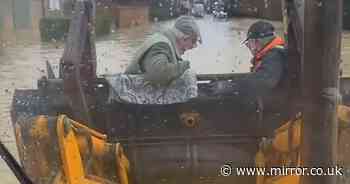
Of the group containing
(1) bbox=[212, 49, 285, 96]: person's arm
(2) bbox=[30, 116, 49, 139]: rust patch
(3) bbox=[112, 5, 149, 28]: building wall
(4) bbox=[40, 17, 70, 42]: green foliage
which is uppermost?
(3) bbox=[112, 5, 149, 28]: building wall

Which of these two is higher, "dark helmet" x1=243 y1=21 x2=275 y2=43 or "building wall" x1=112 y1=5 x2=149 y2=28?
"building wall" x1=112 y1=5 x2=149 y2=28

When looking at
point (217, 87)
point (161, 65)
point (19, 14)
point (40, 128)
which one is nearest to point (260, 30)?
point (217, 87)

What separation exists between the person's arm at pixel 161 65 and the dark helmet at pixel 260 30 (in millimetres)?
293

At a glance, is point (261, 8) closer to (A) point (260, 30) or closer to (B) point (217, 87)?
(A) point (260, 30)

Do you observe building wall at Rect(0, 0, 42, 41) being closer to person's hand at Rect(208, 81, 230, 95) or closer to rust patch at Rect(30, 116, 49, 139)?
rust patch at Rect(30, 116, 49, 139)

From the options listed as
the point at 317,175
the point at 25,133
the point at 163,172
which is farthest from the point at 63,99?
the point at 317,175

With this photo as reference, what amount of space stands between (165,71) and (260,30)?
0.41m

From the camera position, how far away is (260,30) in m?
2.33

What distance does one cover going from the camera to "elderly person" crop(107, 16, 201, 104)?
7.06 feet

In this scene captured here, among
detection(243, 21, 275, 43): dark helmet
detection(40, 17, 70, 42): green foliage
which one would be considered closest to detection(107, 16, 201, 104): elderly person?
detection(243, 21, 275, 43): dark helmet

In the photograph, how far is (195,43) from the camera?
2.19 metres

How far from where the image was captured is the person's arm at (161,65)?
2146mm

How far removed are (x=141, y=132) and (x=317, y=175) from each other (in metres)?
1.13

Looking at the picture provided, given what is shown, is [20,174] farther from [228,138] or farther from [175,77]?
[228,138]
